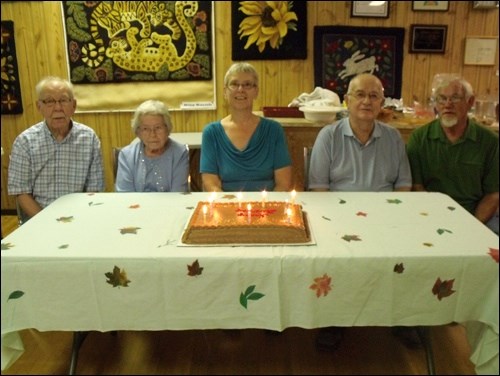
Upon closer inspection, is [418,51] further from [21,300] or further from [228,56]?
[21,300]

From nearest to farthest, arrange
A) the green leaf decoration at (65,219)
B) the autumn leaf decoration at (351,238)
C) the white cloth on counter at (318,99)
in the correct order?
1. the autumn leaf decoration at (351,238)
2. the green leaf decoration at (65,219)
3. the white cloth on counter at (318,99)

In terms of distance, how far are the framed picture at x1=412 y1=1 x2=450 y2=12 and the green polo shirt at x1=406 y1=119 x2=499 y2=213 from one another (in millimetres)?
1848

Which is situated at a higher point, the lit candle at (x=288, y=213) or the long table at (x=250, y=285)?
the lit candle at (x=288, y=213)

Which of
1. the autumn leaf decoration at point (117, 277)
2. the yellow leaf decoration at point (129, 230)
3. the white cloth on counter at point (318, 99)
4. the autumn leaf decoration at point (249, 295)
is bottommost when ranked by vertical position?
the autumn leaf decoration at point (249, 295)

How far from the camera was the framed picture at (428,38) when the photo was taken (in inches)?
144

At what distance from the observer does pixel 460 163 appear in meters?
2.14

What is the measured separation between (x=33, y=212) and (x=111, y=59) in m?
1.81

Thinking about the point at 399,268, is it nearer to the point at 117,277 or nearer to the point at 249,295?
the point at 249,295

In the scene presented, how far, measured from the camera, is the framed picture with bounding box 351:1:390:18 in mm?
Answer: 3604

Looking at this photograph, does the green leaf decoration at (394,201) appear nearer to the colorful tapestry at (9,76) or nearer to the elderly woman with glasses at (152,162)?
the elderly woman with glasses at (152,162)

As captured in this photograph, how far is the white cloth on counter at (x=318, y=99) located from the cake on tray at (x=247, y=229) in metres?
1.93

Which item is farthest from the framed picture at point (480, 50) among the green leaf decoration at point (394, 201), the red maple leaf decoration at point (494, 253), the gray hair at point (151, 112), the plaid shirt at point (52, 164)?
the plaid shirt at point (52, 164)

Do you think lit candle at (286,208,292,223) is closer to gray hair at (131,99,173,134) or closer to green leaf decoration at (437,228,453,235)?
green leaf decoration at (437,228,453,235)

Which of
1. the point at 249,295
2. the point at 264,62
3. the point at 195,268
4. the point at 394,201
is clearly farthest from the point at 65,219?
the point at 264,62
